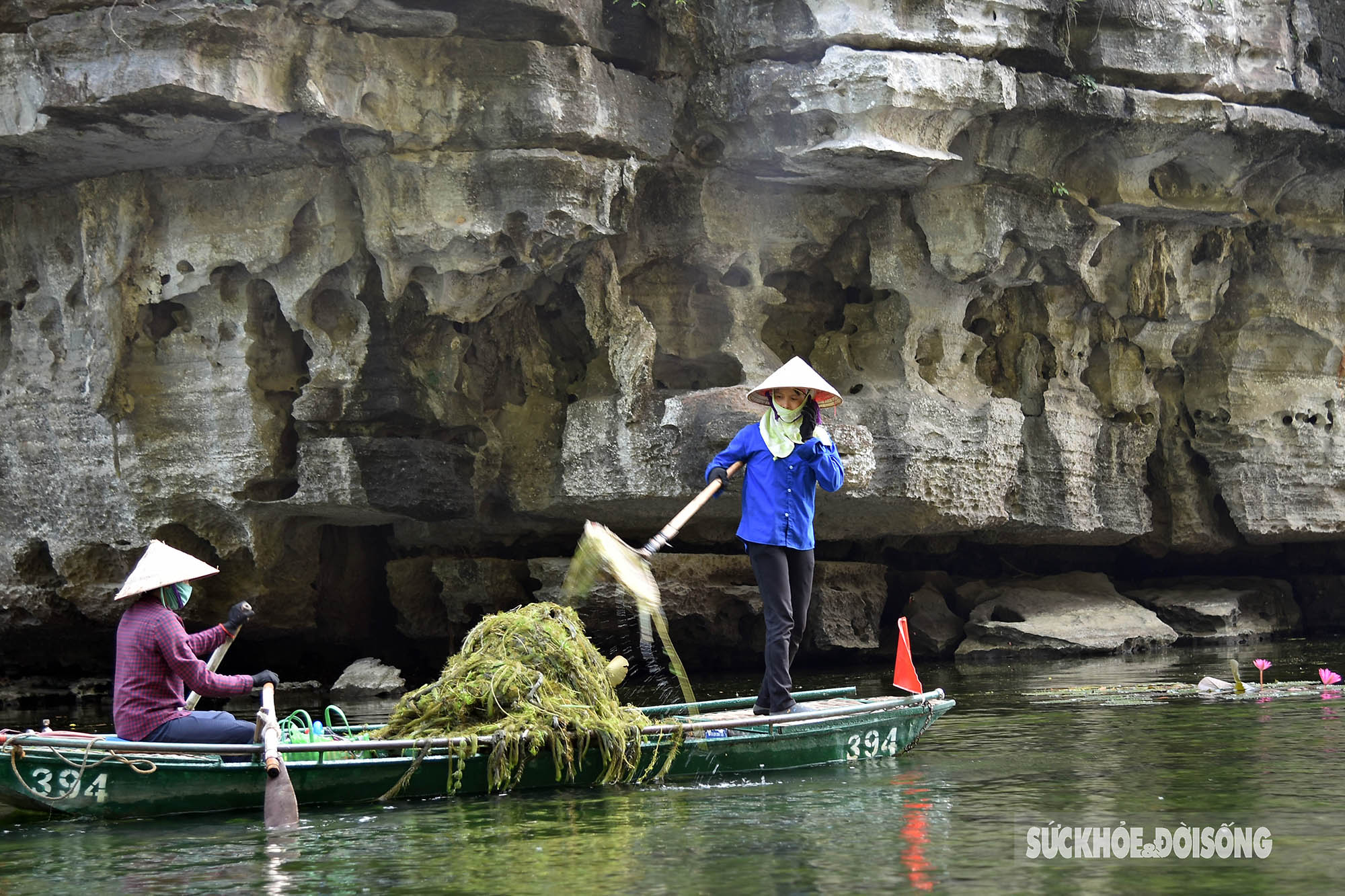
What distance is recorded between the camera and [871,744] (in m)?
7.76

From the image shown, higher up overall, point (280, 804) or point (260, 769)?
point (260, 769)

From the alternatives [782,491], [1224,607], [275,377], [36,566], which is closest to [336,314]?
[275,377]

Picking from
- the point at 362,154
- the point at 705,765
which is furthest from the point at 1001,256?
the point at 705,765

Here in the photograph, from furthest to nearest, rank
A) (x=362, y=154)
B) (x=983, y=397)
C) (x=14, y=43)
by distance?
1. (x=983, y=397)
2. (x=362, y=154)
3. (x=14, y=43)

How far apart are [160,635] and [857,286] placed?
1060cm

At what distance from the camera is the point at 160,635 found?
22.1 feet

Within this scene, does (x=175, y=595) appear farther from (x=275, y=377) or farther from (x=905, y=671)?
(x=275, y=377)

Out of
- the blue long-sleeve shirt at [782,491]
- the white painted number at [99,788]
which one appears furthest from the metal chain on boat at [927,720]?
the white painted number at [99,788]

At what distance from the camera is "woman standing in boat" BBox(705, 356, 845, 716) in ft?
25.5

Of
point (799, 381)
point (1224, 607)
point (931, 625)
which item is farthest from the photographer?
point (1224, 607)

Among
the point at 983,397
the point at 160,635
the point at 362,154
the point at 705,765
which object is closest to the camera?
the point at 160,635

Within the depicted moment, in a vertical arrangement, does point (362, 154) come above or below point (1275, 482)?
above

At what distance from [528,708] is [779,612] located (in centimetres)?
155

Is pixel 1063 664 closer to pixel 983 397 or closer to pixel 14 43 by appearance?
pixel 983 397
